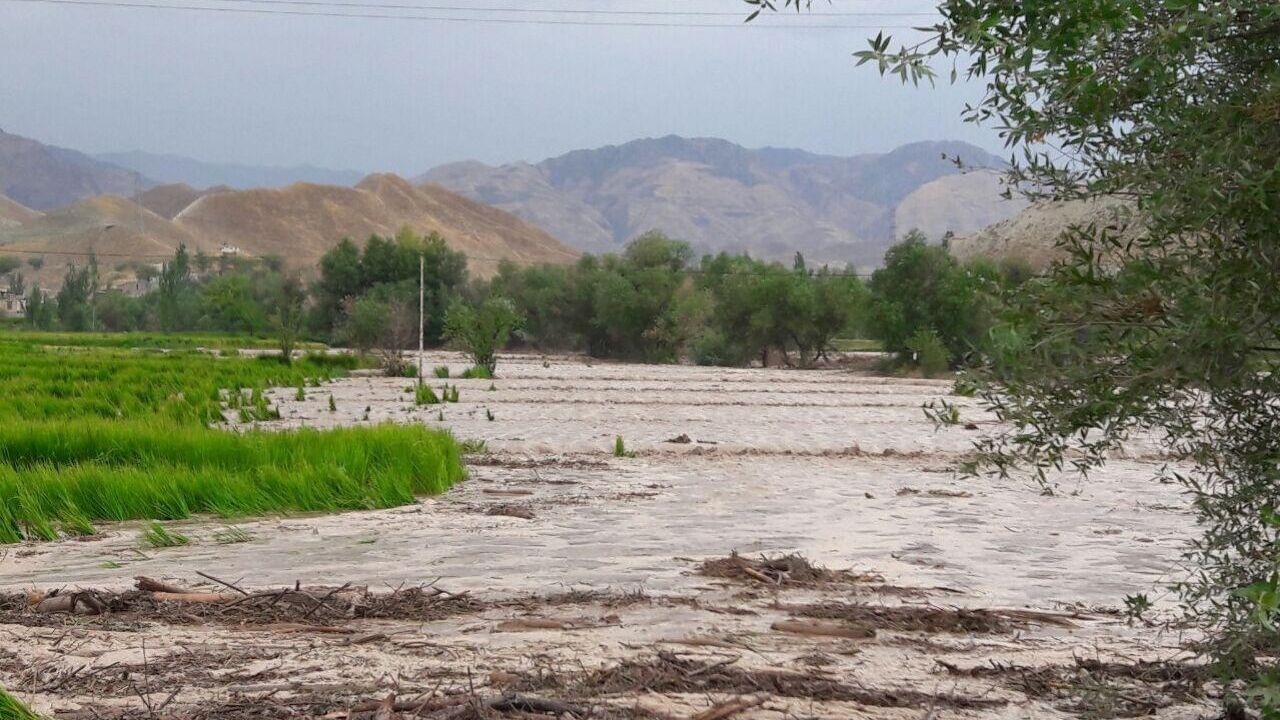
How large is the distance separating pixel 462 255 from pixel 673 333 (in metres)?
18.4

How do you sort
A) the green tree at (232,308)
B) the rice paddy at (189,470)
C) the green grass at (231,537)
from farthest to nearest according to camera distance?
the green tree at (232,308)
the rice paddy at (189,470)
the green grass at (231,537)

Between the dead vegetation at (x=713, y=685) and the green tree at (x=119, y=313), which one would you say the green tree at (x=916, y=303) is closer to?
the dead vegetation at (x=713, y=685)

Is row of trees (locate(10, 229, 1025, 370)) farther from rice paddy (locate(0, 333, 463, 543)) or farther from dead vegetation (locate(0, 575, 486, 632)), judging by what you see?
dead vegetation (locate(0, 575, 486, 632))

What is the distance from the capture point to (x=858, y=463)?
629 inches

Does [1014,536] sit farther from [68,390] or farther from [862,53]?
[68,390]

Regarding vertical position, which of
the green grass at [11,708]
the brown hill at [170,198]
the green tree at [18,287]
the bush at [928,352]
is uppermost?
the brown hill at [170,198]

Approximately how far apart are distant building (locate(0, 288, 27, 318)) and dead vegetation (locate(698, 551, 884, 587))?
337ft

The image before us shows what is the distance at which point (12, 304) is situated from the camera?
10588 centimetres

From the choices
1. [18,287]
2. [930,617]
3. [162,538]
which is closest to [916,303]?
[162,538]

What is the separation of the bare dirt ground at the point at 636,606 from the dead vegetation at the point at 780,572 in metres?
0.03

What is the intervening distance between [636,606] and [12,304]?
364ft

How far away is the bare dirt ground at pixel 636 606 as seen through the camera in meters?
4.99

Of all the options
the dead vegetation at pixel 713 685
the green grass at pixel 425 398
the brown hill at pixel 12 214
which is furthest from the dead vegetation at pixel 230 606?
the brown hill at pixel 12 214

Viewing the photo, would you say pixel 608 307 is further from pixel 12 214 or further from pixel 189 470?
pixel 12 214
